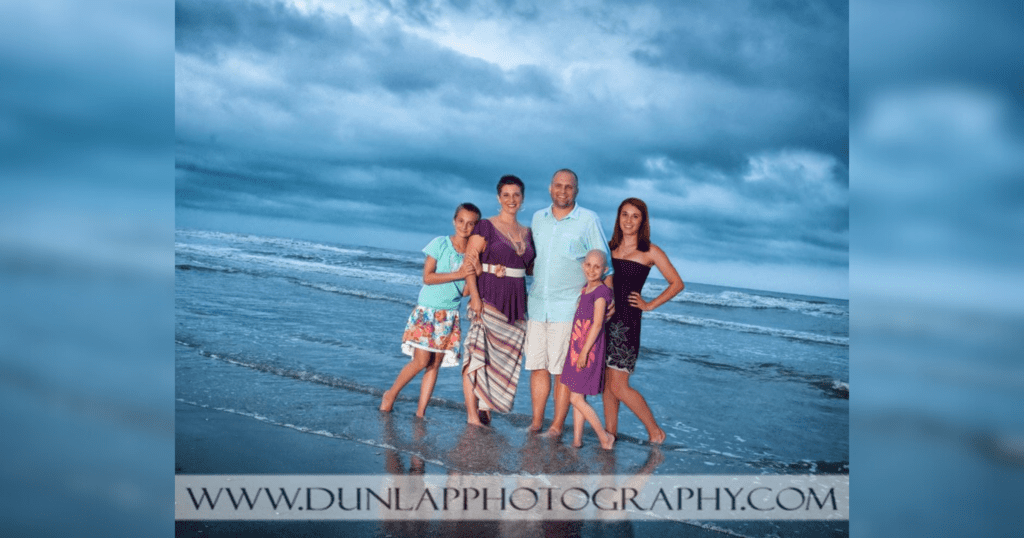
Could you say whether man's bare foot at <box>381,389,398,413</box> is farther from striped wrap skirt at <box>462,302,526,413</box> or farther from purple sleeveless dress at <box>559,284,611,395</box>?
purple sleeveless dress at <box>559,284,611,395</box>

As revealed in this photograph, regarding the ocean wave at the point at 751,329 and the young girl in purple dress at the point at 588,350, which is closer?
the young girl in purple dress at the point at 588,350

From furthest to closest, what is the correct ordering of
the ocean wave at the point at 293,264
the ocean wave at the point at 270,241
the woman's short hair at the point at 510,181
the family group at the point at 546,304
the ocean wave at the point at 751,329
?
1. the ocean wave at the point at 270,241
2. the ocean wave at the point at 293,264
3. the ocean wave at the point at 751,329
4. the woman's short hair at the point at 510,181
5. the family group at the point at 546,304

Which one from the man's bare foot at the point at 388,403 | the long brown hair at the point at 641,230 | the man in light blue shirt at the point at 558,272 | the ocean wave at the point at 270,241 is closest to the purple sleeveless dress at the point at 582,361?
Answer: the man in light blue shirt at the point at 558,272

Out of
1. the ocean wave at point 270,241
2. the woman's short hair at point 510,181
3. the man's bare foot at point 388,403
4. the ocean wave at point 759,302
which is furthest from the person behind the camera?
the ocean wave at point 270,241

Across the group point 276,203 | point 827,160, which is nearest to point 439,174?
point 276,203

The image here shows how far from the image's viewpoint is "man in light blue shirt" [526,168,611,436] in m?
3.64

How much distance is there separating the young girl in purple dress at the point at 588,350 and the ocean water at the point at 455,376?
0.16 meters

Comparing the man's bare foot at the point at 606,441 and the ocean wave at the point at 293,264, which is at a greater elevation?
the ocean wave at the point at 293,264

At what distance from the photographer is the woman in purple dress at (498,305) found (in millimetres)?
3689

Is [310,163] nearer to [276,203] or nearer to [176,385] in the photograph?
[276,203]

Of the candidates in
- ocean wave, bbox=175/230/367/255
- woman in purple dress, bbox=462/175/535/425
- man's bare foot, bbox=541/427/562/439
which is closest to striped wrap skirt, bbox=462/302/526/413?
woman in purple dress, bbox=462/175/535/425

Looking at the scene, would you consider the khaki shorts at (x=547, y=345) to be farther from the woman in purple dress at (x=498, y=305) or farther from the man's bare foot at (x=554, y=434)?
the man's bare foot at (x=554, y=434)

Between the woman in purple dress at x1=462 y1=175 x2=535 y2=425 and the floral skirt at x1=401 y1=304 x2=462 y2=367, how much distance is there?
0.08 m

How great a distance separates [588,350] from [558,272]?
41 centimetres
